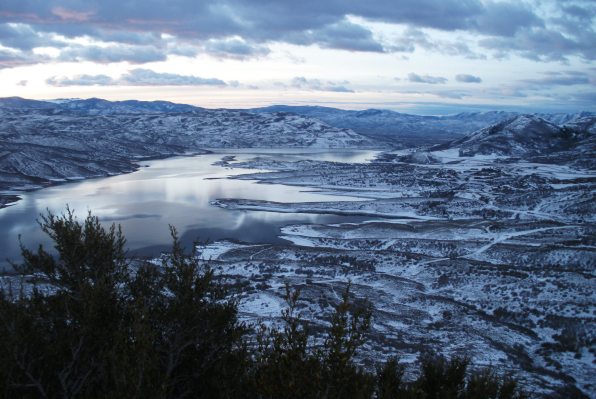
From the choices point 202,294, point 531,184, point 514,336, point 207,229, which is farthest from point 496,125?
point 202,294

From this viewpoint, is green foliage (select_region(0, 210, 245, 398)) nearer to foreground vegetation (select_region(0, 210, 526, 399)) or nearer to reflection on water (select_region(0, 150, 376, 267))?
foreground vegetation (select_region(0, 210, 526, 399))

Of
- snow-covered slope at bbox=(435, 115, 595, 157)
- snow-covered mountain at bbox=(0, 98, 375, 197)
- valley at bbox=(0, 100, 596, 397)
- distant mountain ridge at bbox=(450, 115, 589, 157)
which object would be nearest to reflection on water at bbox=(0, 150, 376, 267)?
valley at bbox=(0, 100, 596, 397)

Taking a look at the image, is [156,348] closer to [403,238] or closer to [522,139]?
[403,238]

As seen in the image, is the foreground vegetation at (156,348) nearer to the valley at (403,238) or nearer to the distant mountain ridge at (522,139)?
the valley at (403,238)

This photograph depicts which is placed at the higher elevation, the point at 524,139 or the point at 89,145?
the point at 524,139

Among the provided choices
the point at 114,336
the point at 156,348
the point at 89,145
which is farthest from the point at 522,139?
the point at 114,336

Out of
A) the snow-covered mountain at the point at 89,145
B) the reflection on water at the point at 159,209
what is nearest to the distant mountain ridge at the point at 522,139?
the snow-covered mountain at the point at 89,145

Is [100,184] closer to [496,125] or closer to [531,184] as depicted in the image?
[531,184]
